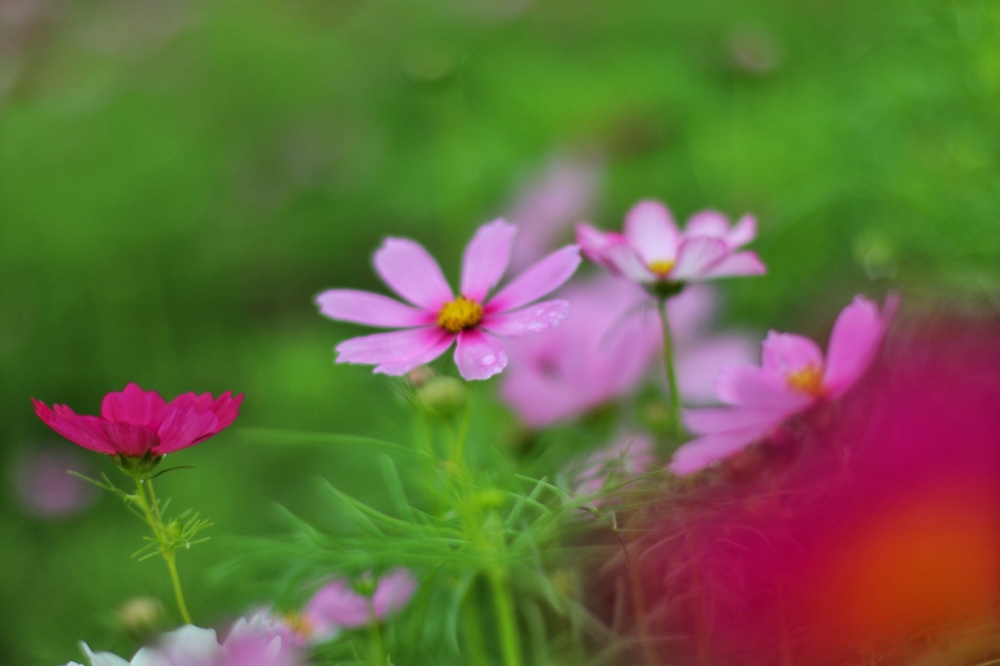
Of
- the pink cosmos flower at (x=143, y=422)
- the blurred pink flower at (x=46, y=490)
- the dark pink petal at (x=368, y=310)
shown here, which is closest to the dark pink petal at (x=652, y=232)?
the dark pink petal at (x=368, y=310)

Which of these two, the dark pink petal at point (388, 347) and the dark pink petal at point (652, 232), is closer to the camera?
the dark pink petal at point (388, 347)

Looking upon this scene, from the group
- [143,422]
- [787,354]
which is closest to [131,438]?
[143,422]

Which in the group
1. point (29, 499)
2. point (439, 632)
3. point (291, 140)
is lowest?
point (439, 632)

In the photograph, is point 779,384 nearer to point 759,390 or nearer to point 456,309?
point 759,390

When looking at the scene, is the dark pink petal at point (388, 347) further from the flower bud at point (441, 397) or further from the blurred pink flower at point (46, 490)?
the blurred pink flower at point (46, 490)

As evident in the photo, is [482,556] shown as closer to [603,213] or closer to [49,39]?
[603,213]

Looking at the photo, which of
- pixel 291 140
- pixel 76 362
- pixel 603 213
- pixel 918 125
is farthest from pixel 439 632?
Result: pixel 291 140

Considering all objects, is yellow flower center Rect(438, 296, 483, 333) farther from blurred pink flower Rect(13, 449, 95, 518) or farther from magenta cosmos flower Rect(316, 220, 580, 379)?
blurred pink flower Rect(13, 449, 95, 518)
